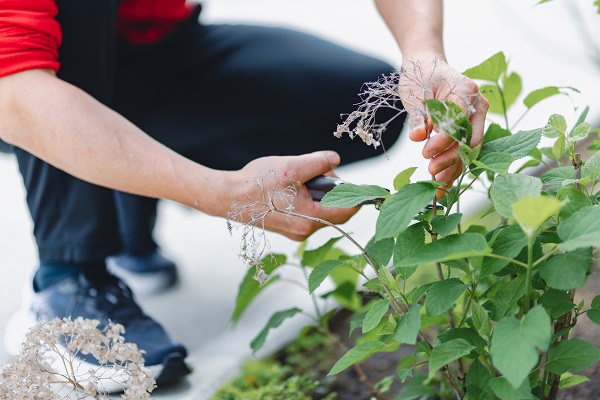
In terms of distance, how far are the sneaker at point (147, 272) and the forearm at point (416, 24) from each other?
0.94 meters

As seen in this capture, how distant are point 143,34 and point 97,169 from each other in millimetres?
678

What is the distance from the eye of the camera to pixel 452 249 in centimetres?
83

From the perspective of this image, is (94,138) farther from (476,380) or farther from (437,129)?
(476,380)

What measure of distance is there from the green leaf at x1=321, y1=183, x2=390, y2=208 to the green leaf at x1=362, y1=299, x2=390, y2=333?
124mm

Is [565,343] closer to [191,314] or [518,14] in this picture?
[191,314]

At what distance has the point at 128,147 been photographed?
1.23 m

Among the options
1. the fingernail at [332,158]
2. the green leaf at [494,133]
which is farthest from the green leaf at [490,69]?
the fingernail at [332,158]

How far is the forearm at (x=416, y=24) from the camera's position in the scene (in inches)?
51.1

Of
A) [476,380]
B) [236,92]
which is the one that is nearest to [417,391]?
[476,380]

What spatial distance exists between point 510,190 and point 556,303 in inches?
6.6

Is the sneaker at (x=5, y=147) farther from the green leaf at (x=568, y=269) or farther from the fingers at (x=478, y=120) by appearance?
the green leaf at (x=568, y=269)

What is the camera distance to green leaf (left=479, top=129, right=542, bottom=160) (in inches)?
36.0

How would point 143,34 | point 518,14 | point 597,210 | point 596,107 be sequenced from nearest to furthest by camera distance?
point 597,210, point 143,34, point 596,107, point 518,14

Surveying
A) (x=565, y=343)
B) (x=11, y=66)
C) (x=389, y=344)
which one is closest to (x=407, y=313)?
(x=389, y=344)
